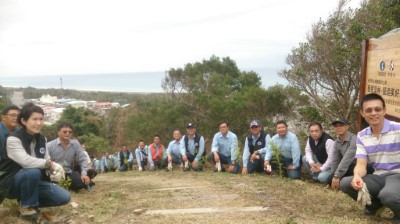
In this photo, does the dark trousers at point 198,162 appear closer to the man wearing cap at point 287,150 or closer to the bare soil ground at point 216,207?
the man wearing cap at point 287,150

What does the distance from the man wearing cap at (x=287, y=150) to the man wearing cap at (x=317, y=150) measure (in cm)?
38

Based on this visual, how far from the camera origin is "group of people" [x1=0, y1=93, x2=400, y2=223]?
339cm

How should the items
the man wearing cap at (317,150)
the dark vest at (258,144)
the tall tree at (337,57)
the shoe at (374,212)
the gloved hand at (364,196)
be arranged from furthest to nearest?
the tall tree at (337,57) < the dark vest at (258,144) < the man wearing cap at (317,150) < the shoe at (374,212) < the gloved hand at (364,196)

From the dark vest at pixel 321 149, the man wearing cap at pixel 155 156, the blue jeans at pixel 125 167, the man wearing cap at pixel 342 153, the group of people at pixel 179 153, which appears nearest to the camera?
the man wearing cap at pixel 342 153

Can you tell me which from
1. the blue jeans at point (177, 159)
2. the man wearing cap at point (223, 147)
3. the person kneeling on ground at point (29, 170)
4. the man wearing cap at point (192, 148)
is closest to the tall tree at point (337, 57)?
the man wearing cap at point (223, 147)

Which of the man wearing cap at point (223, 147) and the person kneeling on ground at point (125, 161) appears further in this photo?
the person kneeling on ground at point (125, 161)

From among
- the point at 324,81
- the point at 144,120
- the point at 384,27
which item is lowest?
the point at 144,120

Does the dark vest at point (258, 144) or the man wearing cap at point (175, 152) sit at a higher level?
the dark vest at point (258, 144)

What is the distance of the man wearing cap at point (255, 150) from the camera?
7.41 metres

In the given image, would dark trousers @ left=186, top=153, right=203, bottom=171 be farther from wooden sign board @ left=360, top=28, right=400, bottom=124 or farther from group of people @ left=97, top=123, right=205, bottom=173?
wooden sign board @ left=360, top=28, right=400, bottom=124

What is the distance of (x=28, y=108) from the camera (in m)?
3.84

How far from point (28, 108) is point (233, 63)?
23.4m

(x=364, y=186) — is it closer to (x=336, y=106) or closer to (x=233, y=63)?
(x=336, y=106)

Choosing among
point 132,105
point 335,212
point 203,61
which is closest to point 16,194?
point 335,212
